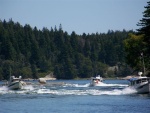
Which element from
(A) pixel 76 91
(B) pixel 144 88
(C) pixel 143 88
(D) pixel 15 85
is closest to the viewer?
(B) pixel 144 88

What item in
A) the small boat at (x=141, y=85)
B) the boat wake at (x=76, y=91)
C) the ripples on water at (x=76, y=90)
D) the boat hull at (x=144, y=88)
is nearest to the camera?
the boat hull at (x=144, y=88)

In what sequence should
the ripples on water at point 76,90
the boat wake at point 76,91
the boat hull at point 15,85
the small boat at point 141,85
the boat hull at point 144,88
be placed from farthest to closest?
the boat hull at point 15,85 < the ripples on water at point 76,90 < the boat wake at point 76,91 < the small boat at point 141,85 < the boat hull at point 144,88

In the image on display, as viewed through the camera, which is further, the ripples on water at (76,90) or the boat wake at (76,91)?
the ripples on water at (76,90)

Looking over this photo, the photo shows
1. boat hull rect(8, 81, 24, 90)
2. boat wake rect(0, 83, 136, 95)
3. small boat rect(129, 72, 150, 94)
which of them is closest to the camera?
small boat rect(129, 72, 150, 94)

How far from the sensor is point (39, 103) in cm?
6400

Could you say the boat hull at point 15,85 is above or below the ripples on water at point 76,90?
above

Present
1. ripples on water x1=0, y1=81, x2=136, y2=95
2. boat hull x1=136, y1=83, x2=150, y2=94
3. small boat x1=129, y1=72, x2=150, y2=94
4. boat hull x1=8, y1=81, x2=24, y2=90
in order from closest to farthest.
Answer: boat hull x1=136, y1=83, x2=150, y2=94 < small boat x1=129, y1=72, x2=150, y2=94 < ripples on water x1=0, y1=81, x2=136, y2=95 < boat hull x1=8, y1=81, x2=24, y2=90

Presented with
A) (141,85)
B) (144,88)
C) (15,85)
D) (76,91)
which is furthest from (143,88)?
(15,85)

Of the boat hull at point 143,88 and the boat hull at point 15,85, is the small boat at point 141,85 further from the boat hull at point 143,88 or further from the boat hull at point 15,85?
the boat hull at point 15,85

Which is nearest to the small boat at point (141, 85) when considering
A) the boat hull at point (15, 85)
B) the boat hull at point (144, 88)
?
the boat hull at point (144, 88)

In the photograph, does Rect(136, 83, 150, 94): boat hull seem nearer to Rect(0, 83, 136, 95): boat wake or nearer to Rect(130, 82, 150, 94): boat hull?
Rect(130, 82, 150, 94): boat hull

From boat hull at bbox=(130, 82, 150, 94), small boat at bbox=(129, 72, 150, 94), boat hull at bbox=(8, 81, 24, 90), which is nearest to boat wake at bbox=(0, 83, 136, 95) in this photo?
boat hull at bbox=(8, 81, 24, 90)

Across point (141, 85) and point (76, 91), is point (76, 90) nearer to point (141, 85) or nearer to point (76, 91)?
point (76, 91)

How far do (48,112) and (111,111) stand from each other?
6211 mm
